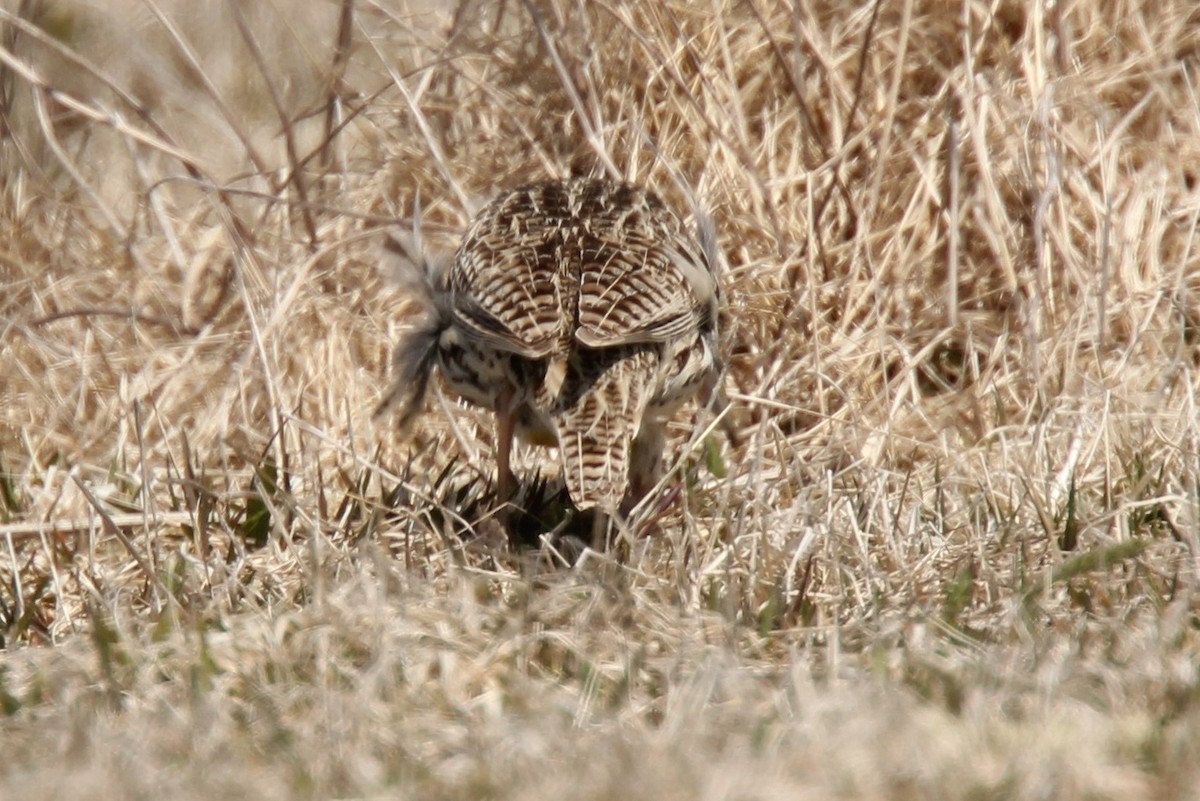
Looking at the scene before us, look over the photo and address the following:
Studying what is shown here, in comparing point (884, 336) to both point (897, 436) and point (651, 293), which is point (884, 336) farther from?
point (651, 293)

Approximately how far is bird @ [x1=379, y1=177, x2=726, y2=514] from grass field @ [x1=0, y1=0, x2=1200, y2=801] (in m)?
0.24

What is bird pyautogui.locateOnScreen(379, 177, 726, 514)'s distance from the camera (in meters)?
4.80

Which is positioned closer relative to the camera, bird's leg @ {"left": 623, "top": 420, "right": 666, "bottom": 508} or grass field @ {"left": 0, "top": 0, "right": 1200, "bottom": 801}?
grass field @ {"left": 0, "top": 0, "right": 1200, "bottom": 801}

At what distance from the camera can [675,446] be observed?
632 centimetres

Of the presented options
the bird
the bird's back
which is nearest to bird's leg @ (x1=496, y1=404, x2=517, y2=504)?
the bird

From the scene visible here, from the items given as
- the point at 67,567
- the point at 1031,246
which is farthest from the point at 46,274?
the point at 1031,246

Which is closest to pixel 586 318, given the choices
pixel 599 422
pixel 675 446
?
pixel 599 422

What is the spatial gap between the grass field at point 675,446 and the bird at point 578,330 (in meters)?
0.24

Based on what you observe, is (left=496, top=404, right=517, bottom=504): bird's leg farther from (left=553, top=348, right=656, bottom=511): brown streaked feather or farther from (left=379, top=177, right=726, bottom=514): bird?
(left=553, top=348, right=656, bottom=511): brown streaked feather

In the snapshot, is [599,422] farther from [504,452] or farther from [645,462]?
[645,462]

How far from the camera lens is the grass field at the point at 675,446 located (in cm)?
343

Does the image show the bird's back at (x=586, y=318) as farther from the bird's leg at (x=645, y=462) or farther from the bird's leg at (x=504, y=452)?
the bird's leg at (x=645, y=462)

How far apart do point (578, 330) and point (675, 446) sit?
1683 millimetres

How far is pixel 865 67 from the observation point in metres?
6.74
